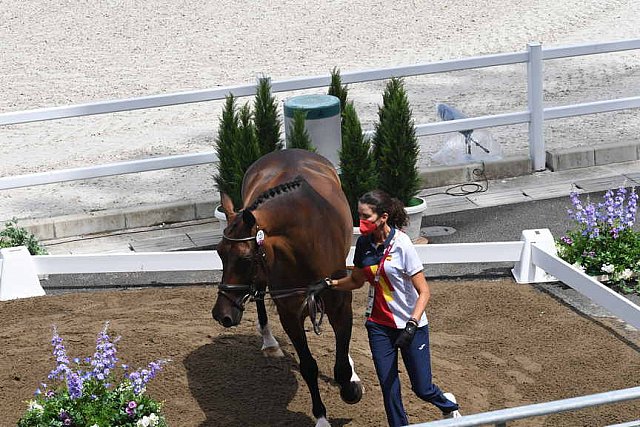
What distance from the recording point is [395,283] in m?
7.25

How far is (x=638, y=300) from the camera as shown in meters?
10.3

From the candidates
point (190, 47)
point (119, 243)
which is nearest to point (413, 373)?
point (119, 243)

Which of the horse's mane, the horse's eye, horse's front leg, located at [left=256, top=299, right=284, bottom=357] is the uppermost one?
the horse's mane

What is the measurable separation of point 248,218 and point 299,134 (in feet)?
14.4

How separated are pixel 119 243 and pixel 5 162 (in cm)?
382

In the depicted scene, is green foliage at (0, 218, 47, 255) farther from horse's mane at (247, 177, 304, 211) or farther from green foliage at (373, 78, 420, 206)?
horse's mane at (247, 177, 304, 211)

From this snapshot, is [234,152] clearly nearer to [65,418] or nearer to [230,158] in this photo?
[230,158]

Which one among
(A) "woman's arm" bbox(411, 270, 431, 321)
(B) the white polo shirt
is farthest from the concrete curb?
(A) "woman's arm" bbox(411, 270, 431, 321)

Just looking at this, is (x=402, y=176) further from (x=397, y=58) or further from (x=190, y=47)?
(x=190, y=47)

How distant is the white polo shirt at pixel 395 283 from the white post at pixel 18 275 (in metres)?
4.72

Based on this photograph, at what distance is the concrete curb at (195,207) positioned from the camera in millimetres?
12992

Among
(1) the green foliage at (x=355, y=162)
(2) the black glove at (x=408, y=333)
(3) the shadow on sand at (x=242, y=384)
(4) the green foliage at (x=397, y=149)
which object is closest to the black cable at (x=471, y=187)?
(4) the green foliage at (x=397, y=149)

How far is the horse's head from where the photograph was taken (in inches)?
294

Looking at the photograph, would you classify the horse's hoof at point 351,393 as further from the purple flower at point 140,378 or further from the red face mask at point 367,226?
the purple flower at point 140,378
